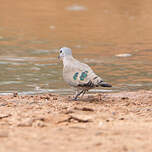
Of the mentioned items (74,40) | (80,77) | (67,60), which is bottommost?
(80,77)

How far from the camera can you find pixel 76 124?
5609 millimetres

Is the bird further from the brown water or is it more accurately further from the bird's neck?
the brown water

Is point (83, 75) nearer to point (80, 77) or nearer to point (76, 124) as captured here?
point (80, 77)

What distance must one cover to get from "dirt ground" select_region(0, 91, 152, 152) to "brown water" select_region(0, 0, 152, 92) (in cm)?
159

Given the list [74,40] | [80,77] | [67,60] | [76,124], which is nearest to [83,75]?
[80,77]

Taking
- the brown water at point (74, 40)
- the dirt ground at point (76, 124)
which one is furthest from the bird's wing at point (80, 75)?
the brown water at point (74, 40)

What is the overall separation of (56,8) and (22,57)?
34.4 feet

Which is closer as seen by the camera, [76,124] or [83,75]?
[76,124]

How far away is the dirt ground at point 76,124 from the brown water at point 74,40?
159cm

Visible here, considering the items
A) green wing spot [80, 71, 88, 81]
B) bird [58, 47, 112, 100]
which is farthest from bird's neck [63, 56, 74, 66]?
green wing spot [80, 71, 88, 81]

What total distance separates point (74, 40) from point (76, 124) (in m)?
9.47

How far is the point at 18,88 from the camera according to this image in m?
9.02

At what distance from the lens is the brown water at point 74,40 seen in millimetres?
9797

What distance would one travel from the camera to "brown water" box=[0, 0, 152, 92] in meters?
9.80
